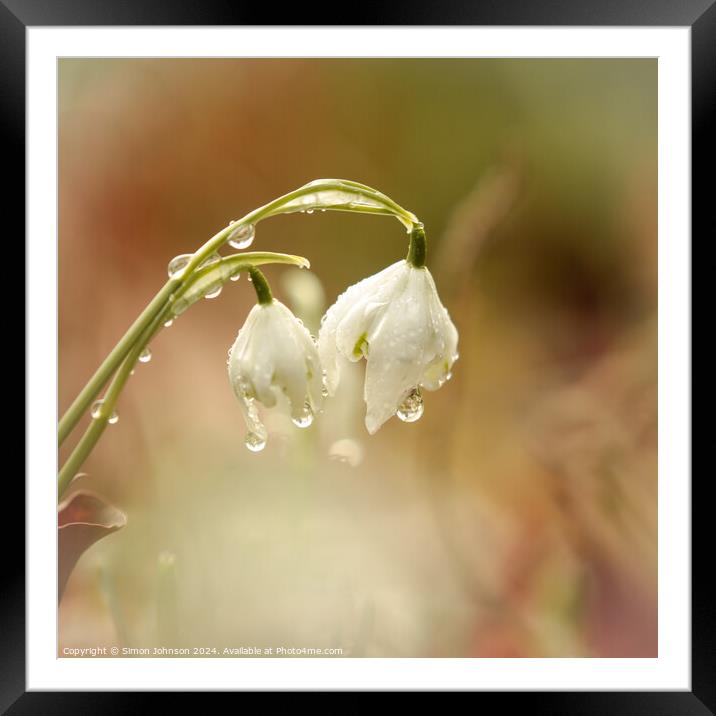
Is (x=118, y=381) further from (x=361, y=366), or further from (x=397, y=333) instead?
(x=361, y=366)

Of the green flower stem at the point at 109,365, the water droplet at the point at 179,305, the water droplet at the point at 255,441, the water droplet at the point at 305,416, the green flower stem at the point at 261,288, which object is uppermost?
the green flower stem at the point at 261,288

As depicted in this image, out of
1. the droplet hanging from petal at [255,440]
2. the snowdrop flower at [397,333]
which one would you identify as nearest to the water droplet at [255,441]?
the droplet hanging from petal at [255,440]

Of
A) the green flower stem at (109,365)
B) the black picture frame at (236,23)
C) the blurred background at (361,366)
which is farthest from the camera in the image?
the blurred background at (361,366)

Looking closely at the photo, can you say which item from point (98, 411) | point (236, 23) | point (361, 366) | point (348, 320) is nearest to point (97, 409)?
point (98, 411)

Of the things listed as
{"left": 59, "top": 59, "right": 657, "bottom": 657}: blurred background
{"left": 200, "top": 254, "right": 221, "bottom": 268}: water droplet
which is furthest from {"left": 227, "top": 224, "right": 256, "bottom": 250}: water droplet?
{"left": 59, "top": 59, "right": 657, "bottom": 657}: blurred background

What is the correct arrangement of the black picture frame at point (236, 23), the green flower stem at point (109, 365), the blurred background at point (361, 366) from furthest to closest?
1. the blurred background at point (361, 366)
2. the black picture frame at point (236, 23)
3. the green flower stem at point (109, 365)

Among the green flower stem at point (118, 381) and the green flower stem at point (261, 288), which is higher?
the green flower stem at point (261, 288)

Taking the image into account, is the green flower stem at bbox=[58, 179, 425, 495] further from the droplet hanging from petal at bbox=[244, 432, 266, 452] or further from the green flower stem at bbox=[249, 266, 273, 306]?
the droplet hanging from petal at bbox=[244, 432, 266, 452]

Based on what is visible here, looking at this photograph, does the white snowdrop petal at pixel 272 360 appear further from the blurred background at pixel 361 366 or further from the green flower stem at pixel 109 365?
the blurred background at pixel 361 366
